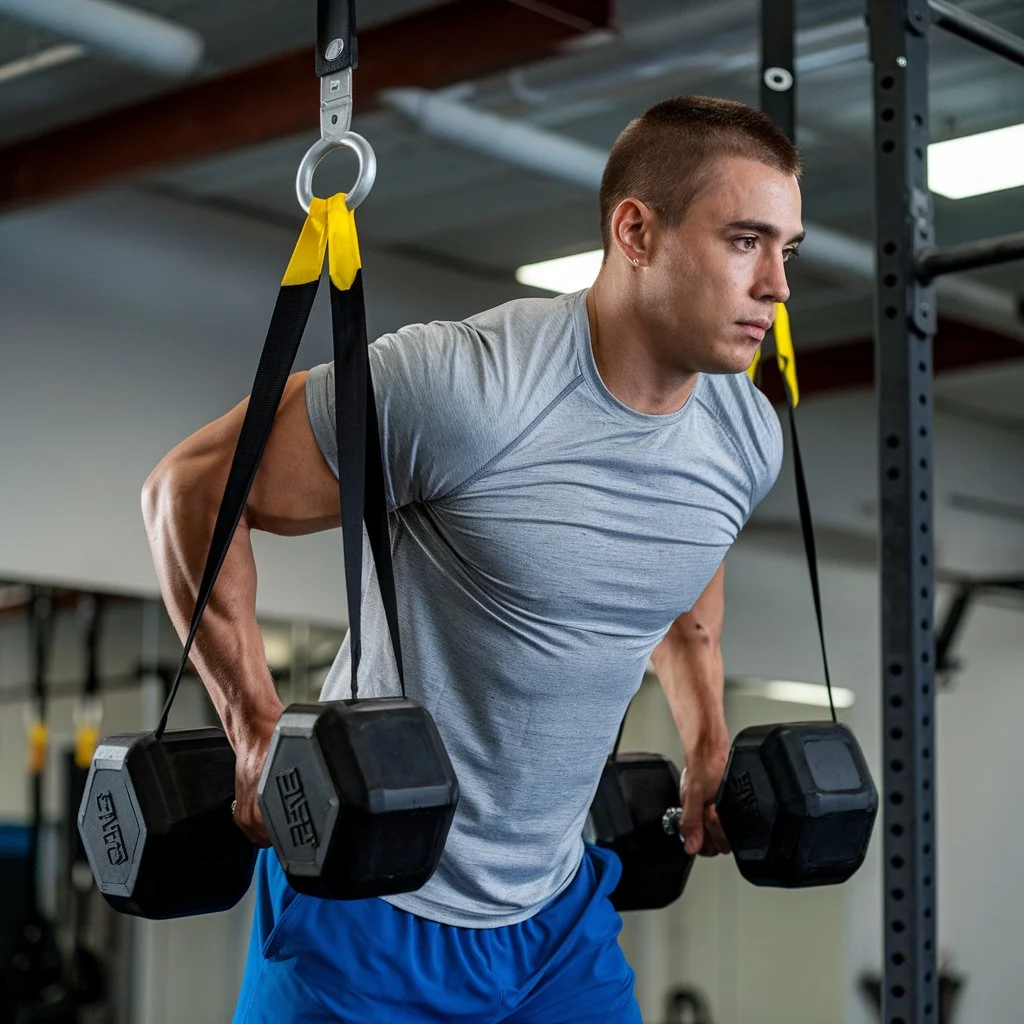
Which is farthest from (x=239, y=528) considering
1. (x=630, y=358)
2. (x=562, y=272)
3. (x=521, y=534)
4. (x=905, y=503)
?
(x=562, y=272)

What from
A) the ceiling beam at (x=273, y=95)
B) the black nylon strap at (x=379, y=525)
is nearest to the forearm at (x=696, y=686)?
the black nylon strap at (x=379, y=525)

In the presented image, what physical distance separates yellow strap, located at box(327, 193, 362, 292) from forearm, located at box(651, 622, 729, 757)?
82 cm

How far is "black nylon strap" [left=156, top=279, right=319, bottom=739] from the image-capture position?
1604 mm

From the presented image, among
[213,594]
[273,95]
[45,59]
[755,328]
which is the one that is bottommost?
[213,594]

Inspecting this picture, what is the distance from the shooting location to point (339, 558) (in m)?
6.61

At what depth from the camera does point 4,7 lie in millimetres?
3760

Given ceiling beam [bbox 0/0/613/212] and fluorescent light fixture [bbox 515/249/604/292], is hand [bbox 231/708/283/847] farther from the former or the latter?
fluorescent light fixture [bbox 515/249/604/292]

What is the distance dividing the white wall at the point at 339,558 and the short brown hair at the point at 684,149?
397 centimetres

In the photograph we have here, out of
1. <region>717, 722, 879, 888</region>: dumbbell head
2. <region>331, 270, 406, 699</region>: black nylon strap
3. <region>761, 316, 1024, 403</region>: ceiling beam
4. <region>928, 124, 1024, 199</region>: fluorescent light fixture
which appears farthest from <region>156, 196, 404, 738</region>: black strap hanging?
<region>761, 316, 1024, 403</region>: ceiling beam

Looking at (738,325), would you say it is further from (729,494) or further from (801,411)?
(801,411)

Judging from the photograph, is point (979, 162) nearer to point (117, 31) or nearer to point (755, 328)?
point (117, 31)

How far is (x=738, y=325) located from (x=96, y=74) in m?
3.94

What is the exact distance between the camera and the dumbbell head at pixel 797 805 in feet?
6.75

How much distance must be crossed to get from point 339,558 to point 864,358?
312 cm
